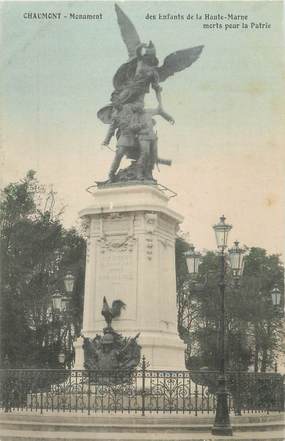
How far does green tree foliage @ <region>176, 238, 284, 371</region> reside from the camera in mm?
47719

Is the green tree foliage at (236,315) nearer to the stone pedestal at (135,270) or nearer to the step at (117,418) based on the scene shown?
the stone pedestal at (135,270)

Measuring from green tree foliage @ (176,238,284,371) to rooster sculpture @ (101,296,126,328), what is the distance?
21463 mm

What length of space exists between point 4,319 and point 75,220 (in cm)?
1141

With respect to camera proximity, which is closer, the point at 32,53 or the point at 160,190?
the point at 32,53

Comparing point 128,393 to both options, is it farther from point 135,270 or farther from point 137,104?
point 137,104

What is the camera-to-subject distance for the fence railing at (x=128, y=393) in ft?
68.3

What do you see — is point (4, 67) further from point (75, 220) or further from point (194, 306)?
point (194, 306)

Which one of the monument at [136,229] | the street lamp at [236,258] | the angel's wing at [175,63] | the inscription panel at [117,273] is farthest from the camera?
the angel's wing at [175,63]

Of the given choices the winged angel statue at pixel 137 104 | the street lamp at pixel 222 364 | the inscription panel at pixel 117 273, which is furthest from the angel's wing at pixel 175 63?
the street lamp at pixel 222 364

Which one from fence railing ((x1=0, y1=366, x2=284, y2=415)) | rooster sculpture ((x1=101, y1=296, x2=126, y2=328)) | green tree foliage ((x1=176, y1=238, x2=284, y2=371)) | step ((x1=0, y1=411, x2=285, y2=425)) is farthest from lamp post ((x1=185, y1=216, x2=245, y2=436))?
green tree foliage ((x1=176, y1=238, x2=284, y2=371))

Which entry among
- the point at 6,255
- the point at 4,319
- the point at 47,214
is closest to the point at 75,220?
the point at 47,214

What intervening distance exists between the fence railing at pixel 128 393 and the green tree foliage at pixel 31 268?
54.4ft

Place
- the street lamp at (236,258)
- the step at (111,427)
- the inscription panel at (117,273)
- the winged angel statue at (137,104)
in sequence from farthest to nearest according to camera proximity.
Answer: the winged angel statue at (137,104) → the inscription panel at (117,273) → the street lamp at (236,258) → the step at (111,427)

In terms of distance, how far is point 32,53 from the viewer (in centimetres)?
2320
